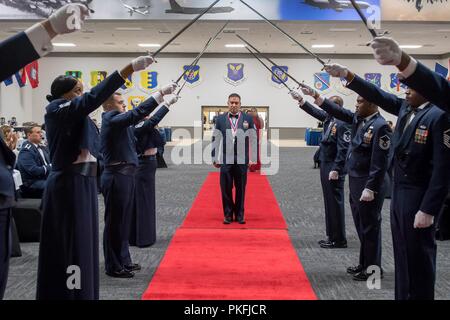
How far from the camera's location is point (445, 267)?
4848mm

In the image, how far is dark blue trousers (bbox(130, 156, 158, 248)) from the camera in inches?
221

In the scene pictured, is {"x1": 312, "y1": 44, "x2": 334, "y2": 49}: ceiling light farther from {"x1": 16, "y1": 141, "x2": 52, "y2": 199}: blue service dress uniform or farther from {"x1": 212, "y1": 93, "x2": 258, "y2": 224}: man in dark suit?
{"x1": 16, "y1": 141, "x2": 52, "y2": 199}: blue service dress uniform

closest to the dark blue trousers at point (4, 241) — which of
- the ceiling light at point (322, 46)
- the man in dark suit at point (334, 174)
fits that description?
the man in dark suit at point (334, 174)

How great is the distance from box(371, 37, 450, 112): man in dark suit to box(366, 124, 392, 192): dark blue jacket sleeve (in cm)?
189

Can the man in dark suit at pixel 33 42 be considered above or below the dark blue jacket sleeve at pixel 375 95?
above

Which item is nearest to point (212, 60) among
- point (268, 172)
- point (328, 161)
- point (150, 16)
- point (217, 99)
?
point (217, 99)

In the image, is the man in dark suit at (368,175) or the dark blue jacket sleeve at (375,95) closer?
the dark blue jacket sleeve at (375,95)

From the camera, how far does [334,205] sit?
219 inches

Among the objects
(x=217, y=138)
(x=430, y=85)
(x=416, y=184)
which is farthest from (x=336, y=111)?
(x=217, y=138)

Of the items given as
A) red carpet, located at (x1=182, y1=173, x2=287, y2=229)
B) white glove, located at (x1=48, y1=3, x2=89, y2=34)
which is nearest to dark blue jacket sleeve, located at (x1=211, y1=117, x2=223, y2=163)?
red carpet, located at (x1=182, y1=173, x2=287, y2=229)

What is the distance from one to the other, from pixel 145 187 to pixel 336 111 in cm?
235

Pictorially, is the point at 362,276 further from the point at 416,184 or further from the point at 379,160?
the point at 416,184

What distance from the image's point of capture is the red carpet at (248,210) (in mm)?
6742

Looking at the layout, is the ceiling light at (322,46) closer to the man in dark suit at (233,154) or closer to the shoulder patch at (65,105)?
the man in dark suit at (233,154)
